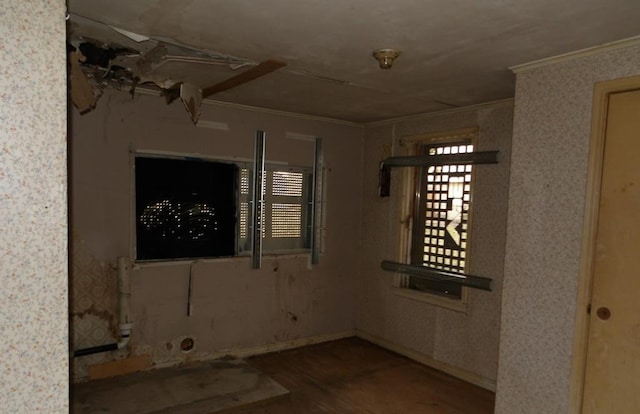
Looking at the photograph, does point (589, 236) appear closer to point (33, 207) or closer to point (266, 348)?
point (33, 207)

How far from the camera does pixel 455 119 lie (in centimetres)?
373

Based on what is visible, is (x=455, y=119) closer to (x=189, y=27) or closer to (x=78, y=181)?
(x=189, y=27)

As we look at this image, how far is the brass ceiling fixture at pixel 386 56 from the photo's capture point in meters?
2.22

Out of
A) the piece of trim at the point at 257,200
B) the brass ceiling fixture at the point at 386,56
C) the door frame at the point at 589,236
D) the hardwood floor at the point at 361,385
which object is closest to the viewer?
the door frame at the point at 589,236

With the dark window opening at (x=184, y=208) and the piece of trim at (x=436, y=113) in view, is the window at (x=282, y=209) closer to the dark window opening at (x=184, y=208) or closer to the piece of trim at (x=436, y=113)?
the dark window opening at (x=184, y=208)

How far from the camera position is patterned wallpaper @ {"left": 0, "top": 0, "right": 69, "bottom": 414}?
0.91m

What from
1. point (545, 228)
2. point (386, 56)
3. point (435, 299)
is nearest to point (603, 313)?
point (545, 228)

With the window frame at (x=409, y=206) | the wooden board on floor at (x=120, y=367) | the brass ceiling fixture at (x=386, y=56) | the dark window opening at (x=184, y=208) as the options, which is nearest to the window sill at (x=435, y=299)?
the window frame at (x=409, y=206)

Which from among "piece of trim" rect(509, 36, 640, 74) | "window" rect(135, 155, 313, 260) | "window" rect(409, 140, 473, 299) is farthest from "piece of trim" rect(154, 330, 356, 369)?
"piece of trim" rect(509, 36, 640, 74)

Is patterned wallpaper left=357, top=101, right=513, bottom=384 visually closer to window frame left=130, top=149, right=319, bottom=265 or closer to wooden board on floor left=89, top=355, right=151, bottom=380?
window frame left=130, top=149, right=319, bottom=265

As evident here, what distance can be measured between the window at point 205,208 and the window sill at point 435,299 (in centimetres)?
122

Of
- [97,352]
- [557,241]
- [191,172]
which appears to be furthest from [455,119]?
[97,352]

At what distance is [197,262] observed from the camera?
3658 millimetres

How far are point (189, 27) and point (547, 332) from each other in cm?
250
